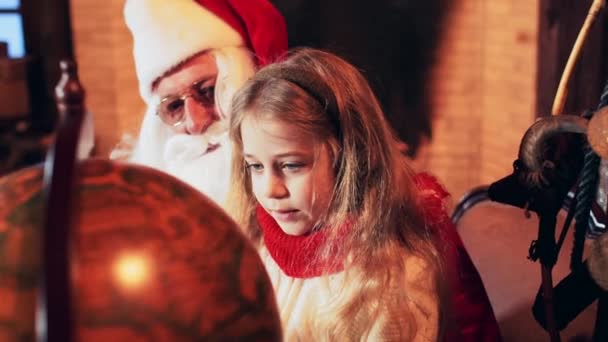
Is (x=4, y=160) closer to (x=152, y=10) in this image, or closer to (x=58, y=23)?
(x=58, y=23)

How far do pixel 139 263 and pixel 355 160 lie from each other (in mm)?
492

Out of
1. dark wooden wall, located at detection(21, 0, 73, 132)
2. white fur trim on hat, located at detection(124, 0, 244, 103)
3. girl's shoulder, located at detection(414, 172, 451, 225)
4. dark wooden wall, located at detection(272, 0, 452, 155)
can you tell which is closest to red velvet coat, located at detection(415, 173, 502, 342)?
girl's shoulder, located at detection(414, 172, 451, 225)

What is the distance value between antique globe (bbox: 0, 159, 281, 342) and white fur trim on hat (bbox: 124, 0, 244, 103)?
793 millimetres

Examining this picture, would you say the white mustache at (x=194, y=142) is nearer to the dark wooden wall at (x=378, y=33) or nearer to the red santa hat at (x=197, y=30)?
the red santa hat at (x=197, y=30)

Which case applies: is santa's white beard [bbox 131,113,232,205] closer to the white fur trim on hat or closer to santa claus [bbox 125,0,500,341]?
santa claus [bbox 125,0,500,341]

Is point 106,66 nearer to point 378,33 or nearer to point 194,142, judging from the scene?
point 378,33

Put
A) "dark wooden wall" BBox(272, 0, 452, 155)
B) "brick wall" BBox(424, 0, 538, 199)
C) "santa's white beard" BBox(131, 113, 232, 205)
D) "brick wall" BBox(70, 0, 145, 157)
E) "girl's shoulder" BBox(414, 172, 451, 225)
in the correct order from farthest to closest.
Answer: "brick wall" BBox(70, 0, 145, 157), "dark wooden wall" BBox(272, 0, 452, 155), "brick wall" BBox(424, 0, 538, 199), "santa's white beard" BBox(131, 113, 232, 205), "girl's shoulder" BBox(414, 172, 451, 225)

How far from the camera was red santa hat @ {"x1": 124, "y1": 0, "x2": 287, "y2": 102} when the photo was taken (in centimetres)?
143

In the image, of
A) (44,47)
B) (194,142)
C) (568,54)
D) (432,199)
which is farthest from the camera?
(44,47)

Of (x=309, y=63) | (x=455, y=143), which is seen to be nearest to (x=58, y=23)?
(x=455, y=143)

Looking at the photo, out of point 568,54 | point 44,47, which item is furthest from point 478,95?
point 44,47

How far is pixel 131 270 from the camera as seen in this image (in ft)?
1.92

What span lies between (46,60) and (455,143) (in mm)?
1986

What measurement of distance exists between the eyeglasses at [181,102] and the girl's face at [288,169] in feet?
1.34
